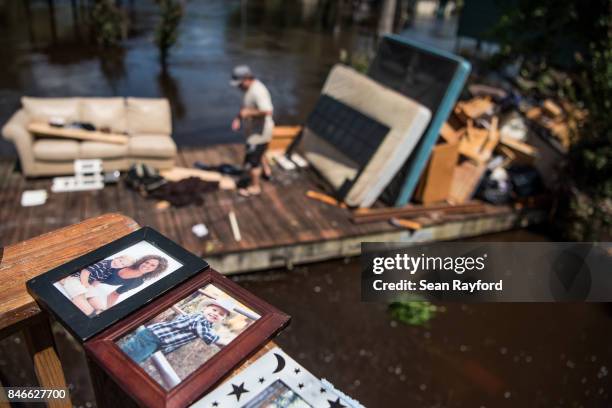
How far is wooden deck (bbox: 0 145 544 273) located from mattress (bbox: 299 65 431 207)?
0.55 metres

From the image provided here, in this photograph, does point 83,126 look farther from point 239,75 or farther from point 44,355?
point 44,355

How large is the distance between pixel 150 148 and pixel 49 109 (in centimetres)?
176

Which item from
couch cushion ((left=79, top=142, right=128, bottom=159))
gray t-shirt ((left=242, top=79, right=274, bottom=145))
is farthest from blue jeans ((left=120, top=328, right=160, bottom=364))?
couch cushion ((left=79, top=142, right=128, bottom=159))

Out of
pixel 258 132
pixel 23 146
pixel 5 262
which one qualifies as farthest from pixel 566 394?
pixel 23 146

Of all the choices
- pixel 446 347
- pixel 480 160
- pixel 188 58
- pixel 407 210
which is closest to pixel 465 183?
pixel 480 160

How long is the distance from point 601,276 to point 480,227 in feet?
18.3

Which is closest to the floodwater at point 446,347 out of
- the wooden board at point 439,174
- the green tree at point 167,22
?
the wooden board at point 439,174

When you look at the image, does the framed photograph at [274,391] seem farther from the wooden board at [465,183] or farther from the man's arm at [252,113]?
the wooden board at [465,183]

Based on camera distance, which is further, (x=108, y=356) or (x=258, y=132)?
(x=258, y=132)

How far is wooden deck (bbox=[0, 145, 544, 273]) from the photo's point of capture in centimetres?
653

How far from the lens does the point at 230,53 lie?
18828 millimetres

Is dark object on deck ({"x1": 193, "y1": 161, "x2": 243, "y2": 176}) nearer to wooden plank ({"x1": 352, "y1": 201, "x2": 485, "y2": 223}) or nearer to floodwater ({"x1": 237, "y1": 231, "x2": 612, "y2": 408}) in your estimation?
floodwater ({"x1": 237, "y1": 231, "x2": 612, "y2": 408})

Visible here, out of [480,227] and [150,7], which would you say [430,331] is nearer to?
[480,227]

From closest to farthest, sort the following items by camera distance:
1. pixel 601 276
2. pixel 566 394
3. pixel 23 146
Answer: pixel 601 276 → pixel 566 394 → pixel 23 146
